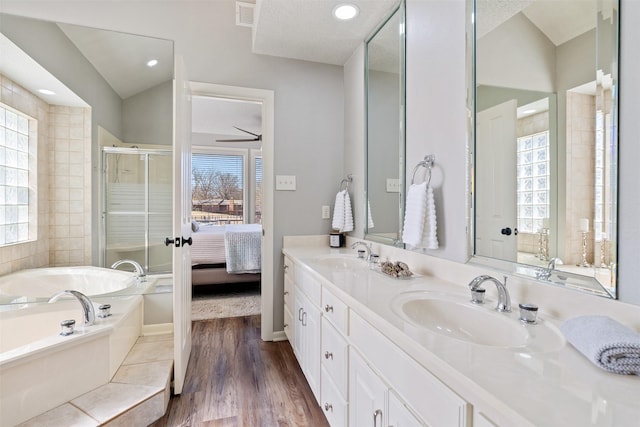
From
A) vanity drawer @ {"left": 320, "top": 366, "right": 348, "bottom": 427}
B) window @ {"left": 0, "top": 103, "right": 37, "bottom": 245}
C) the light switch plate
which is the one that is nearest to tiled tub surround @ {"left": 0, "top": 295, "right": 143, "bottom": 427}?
window @ {"left": 0, "top": 103, "right": 37, "bottom": 245}

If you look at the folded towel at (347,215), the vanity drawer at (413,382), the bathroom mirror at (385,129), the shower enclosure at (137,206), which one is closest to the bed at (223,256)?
the shower enclosure at (137,206)

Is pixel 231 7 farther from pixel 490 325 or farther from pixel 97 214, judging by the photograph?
pixel 490 325

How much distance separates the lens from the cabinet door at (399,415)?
0.78m

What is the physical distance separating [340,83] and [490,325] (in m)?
2.28

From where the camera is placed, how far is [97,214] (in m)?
2.47

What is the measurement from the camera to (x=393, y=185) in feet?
6.15

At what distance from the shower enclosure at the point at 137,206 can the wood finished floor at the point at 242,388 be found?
927 millimetres

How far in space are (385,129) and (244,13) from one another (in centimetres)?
147

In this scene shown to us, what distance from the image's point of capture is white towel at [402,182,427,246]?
144cm

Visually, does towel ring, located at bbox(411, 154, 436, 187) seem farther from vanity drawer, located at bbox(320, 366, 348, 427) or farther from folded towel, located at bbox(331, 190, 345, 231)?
vanity drawer, located at bbox(320, 366, 348, 427)

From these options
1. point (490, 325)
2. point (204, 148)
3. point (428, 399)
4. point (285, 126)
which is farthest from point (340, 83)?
point (204, 148)

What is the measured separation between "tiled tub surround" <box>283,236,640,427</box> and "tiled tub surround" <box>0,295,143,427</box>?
1.46m

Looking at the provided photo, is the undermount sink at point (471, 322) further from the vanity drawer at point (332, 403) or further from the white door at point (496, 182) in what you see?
the vanity drawer at point (332, 403)

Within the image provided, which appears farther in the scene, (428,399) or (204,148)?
(204,148)
